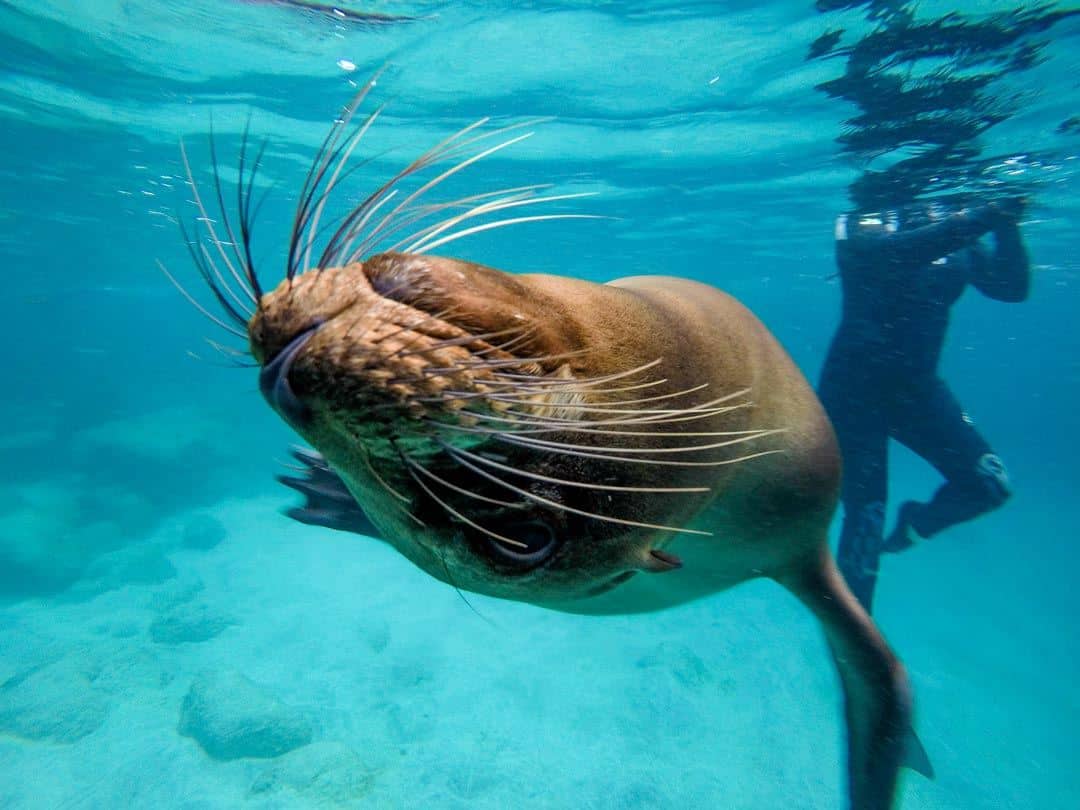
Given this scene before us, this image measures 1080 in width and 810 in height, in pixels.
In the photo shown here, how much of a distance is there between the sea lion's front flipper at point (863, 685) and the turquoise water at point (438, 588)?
6.20m

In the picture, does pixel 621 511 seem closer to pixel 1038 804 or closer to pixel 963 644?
pixel 1038 804

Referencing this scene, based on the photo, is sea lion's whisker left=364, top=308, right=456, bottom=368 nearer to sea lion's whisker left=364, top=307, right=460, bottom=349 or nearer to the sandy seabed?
sea lion's whisker left=364, top=307, right=460, bottom=349

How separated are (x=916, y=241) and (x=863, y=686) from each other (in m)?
10.4

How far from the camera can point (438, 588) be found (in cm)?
1667

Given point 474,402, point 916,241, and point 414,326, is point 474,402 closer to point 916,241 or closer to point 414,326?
point 414,326

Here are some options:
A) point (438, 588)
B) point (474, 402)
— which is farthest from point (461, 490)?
point (438, 588)

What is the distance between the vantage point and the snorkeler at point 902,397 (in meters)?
8.28

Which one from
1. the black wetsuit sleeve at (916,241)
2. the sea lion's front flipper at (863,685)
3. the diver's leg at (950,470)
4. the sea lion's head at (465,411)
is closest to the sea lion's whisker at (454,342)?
the sea lion's head at (465,411)

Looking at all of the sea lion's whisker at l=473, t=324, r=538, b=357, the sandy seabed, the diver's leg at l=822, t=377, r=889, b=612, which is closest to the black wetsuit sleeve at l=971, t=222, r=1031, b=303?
the diver's leg at l=822, t=377, r=889, b=612

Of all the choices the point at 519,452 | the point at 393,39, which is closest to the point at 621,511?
the point at 519,452

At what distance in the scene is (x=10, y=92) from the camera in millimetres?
13742

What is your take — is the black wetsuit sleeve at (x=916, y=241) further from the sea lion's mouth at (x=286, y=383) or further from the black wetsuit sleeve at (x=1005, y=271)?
the sea lion's mouth at (x=286, y=383)

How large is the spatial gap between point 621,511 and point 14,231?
34.1 m

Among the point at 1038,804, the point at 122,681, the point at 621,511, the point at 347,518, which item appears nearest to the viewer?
the point at 621,511
